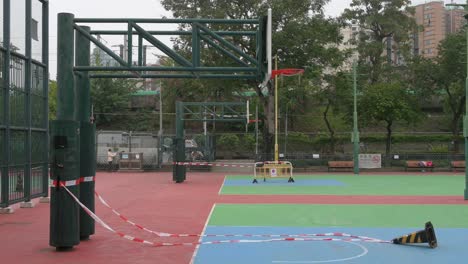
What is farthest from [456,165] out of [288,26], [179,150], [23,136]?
[23,136]

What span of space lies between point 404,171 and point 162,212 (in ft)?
97.4

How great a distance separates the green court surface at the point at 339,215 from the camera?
562 inches

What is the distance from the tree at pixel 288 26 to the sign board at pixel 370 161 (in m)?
7.48

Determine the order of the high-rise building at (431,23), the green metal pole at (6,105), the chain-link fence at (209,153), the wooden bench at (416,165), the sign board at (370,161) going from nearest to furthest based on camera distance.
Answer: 1. the green metal pole at (6,105)
2. the wooden bench at (416,165)
3. the chain-link fence at (209,153)
4. the sign board at (370,161)
5. the high-rise building at (431,23)

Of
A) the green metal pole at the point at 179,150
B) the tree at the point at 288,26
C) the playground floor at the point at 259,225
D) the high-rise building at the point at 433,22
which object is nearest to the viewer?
the playground floor at the point at 259,225

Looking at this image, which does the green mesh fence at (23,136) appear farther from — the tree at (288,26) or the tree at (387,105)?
the tree at (387,105)

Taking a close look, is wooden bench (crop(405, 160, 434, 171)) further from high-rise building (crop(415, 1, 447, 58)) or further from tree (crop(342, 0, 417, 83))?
high-rise building (crop(415, 1, 447, 58))

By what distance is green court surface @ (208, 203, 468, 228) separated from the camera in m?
14.3

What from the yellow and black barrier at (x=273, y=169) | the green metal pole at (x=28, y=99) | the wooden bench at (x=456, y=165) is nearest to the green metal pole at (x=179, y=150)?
the yellow and black barrier at (x=273, y=169)

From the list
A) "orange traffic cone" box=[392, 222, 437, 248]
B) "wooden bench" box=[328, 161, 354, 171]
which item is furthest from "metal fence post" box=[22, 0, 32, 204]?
"wooden bench" box=[328, 161, 354, 171]

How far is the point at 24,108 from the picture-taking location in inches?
696

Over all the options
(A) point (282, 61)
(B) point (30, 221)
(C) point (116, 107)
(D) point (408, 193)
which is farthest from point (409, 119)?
(B) point (30, 221)

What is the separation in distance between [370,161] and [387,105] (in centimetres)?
525

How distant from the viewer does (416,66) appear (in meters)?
48.3
